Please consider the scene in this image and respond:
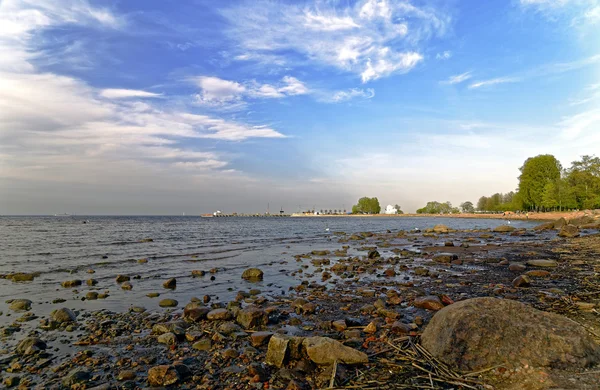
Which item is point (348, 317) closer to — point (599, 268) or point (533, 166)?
point (599, 268)

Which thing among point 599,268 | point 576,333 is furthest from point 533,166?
point 576,333

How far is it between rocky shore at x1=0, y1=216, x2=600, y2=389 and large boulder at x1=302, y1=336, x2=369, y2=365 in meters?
0.02

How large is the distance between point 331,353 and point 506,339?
3358mm

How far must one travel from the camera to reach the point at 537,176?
337 feet

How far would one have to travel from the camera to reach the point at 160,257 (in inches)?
1026

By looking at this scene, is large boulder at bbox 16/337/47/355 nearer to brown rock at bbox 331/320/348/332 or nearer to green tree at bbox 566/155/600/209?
brown rock at bbox 331/320/348/332

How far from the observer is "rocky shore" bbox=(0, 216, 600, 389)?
580 cm

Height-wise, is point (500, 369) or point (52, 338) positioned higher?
point (500, 369)

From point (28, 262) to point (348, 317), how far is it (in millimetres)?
23963

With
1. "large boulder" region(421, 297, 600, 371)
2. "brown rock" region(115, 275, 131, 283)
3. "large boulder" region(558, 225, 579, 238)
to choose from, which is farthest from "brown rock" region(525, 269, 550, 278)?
"large boulder" region(558, 225, 579, 238)

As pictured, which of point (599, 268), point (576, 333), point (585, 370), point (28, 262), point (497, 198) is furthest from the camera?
point (497, 198)

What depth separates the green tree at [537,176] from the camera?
101 m

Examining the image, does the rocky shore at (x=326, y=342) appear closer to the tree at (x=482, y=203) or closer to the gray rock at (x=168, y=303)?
the gray rock at (x=168, y=303)

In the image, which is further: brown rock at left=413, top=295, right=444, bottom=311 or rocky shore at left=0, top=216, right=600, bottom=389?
brown rock at left=413, top=295, right=444, bottom=311
